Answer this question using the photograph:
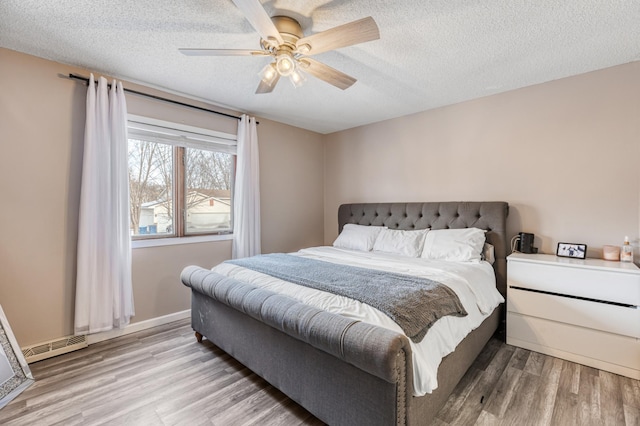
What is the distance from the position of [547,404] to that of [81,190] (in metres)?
3.71

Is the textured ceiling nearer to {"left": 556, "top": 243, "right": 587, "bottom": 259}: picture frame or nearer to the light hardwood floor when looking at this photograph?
{"left": 556, "top": 243, "right": 587, "bottom": 259}: picture frame

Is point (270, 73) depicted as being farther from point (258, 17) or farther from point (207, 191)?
point (207, 191)

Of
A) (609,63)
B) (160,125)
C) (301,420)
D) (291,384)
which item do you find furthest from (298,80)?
(609,63)

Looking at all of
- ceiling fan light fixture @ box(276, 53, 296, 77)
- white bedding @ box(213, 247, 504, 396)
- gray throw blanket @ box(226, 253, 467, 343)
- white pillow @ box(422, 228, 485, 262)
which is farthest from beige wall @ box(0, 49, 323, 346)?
white pillow @ box(422, 228, 485, 262)

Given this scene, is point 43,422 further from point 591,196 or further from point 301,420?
point 591,196

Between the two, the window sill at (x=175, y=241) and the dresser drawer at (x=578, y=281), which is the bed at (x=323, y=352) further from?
the window sill at (x=175, y=241)

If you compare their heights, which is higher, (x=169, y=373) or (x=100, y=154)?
(x=100, y=154)

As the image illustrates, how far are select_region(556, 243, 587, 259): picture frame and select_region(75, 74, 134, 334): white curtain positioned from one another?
12.8ft

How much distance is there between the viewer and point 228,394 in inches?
72.1

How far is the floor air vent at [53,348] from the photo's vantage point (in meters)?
2.22

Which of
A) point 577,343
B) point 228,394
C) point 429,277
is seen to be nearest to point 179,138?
point 228,394

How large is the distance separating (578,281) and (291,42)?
2703 millimetres

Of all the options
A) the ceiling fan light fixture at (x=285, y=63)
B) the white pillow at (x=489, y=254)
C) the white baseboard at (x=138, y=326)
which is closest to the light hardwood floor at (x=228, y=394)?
the white baseboard at (x=138, y=326)

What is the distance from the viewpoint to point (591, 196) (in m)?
2.42
